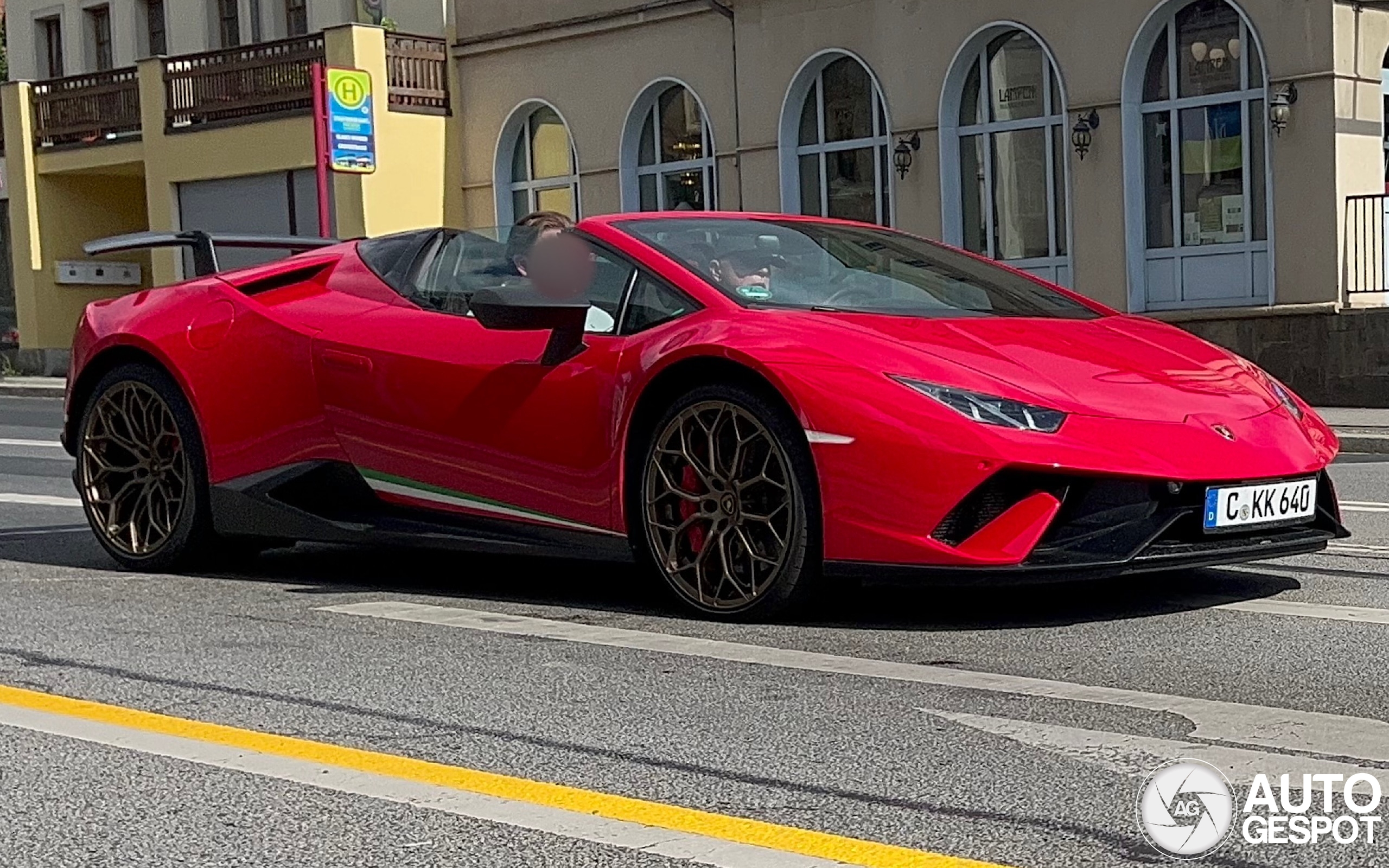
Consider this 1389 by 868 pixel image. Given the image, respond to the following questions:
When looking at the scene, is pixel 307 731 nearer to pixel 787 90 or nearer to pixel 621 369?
pixel 621 369

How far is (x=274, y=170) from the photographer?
31.2 meters

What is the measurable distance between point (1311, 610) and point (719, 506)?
181 cm

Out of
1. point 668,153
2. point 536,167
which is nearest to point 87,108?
point 536,167

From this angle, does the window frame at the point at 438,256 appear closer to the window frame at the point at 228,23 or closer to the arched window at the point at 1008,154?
the arched window at the point at 1008,154

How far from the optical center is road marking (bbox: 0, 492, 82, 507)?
Answer: 11.2m

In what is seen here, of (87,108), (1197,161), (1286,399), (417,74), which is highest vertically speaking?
(87,108)

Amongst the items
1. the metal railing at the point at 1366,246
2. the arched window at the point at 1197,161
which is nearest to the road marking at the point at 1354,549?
the metal railing at the point at 1366,246

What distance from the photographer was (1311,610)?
6.20 meters

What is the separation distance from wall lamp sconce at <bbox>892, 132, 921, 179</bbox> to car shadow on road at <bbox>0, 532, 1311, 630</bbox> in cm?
1625

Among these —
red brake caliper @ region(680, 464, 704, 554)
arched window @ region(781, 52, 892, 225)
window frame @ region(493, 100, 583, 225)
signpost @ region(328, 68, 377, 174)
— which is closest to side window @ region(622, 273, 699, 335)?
red brake caliper @ region(680, 464, 704, 554)

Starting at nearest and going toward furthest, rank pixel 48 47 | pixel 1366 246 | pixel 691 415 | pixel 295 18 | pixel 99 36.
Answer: pixel 691 415
pixel 1366 246
pixel 295 18
pixel 99 36
pixel 48 47

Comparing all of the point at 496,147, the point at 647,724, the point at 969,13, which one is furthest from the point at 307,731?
the point at 496,147

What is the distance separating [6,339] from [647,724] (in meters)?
34.5

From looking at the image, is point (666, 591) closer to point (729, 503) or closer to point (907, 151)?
point (729, 503)
